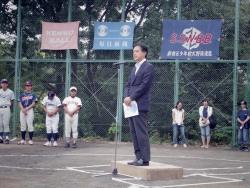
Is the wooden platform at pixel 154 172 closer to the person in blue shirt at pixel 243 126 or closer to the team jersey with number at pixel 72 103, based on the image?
the team jersey with number at pixel 72 103

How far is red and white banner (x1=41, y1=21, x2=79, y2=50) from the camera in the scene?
18.0 m

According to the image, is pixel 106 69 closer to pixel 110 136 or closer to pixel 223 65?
pixel 110 136

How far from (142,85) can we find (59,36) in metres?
11.0

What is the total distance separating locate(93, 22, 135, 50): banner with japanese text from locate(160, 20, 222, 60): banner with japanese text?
1.36m

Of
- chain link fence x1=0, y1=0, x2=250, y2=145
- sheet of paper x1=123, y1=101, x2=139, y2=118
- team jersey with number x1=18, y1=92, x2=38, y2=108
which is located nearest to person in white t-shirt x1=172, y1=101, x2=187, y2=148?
chain link fence x1=0, y1=0, x2=250, y2=145

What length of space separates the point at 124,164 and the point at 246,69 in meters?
10.1

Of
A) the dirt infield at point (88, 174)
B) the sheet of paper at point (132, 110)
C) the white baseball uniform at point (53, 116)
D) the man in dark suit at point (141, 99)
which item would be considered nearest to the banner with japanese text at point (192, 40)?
the white baseball uniform at point (53, 116)

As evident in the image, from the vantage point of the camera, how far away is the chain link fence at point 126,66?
17266 millimetres

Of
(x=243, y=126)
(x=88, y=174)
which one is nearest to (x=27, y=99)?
(x=243, y=126)

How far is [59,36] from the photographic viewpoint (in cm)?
1816

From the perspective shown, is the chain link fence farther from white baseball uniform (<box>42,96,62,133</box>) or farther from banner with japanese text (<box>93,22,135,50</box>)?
white baseball uniform (<box>42,96,62,133</box>)

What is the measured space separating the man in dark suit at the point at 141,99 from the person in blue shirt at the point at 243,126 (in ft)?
28.8

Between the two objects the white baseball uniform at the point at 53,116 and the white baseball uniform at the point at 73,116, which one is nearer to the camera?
the white baseball uniform at the point at 73,116

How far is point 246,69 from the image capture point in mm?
16953
